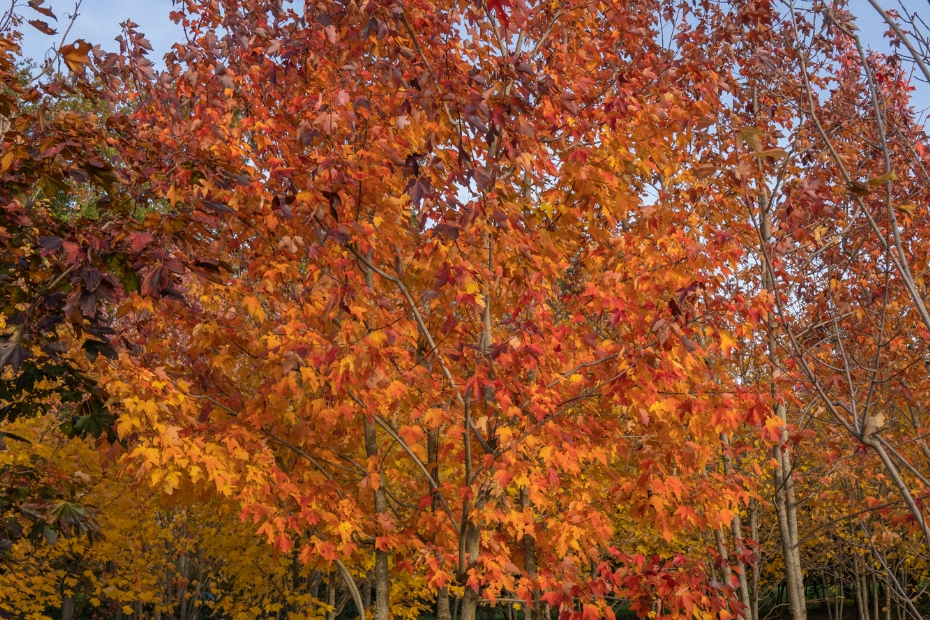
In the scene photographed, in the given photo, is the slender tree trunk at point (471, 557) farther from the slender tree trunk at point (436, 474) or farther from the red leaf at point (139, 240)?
the red leaf at point (139, 240)

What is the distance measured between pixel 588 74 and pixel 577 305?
1936 millimetres

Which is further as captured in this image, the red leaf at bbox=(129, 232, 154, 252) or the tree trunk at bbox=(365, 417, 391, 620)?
the tree trunk at bbox=(365, 417, 391, 620)

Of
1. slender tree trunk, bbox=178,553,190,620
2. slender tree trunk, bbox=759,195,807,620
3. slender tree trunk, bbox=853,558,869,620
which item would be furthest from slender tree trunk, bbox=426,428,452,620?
slender tree trunk, bbox=853,558,869,620

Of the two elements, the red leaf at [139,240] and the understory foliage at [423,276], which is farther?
the understory foliage at [423,276]

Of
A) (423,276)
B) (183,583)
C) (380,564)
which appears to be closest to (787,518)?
(380,564)

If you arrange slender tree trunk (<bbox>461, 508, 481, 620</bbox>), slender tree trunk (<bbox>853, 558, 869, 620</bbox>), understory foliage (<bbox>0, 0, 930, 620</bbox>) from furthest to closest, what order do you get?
slender tree trunk (<bbox>853, 558, 869, 620</bbox>)
slender tree trunk (<bbox>461, 508, 481, 620</bbox>)
understory foliage (<bbox>0, 0, 930, 620</bbox>)

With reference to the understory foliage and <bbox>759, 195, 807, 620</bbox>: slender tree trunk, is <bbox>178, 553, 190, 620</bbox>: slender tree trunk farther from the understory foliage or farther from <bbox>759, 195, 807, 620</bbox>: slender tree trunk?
<bbox>759, 195, 807, 620</bbox>: slender tree trunk

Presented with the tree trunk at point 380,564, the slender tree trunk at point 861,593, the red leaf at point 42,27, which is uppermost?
the red leaf at point 42,27

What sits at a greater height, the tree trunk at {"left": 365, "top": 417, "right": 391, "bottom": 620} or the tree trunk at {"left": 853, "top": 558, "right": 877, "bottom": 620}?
the tree trunk at {"left": 365, "top": 417, "right": 391, "bottom": 620}

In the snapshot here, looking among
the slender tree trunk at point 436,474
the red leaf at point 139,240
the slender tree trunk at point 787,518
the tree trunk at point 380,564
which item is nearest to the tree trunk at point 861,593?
the slender tree trunk at point 787,518

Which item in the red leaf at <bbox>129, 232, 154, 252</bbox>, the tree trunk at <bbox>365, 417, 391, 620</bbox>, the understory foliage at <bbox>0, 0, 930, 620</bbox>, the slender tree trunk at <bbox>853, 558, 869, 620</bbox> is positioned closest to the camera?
the red leaf at <bbox>129, 232, 154, 252</bbox>

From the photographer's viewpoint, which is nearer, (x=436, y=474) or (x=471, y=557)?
(x=471, y=557)

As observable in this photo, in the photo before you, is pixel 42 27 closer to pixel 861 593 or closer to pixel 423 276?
pixel 423 276

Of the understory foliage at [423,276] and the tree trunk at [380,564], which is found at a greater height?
the understory foliage at [423,276]
